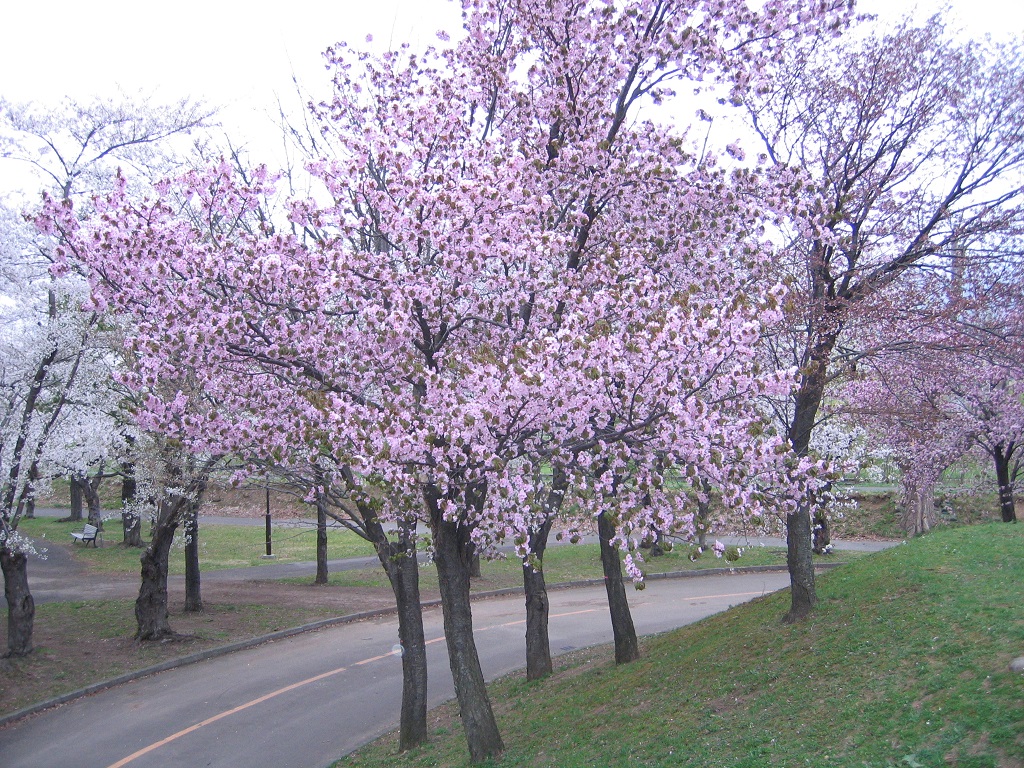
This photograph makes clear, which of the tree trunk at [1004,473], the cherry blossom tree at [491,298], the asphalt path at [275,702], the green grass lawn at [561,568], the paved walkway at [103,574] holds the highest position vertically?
the cherry blossom tree at [491,298]

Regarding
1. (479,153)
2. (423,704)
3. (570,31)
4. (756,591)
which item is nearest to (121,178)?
(479,153)

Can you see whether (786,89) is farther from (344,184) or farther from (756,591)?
(756,591)

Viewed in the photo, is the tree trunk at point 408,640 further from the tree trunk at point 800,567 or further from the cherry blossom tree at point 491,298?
the tree trunk at point 800,567

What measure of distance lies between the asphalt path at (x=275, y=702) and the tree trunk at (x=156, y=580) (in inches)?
61.0

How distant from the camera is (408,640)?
1041 cm

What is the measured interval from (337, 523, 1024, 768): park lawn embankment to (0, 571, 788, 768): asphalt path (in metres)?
1.20

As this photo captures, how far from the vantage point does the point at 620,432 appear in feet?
23.5

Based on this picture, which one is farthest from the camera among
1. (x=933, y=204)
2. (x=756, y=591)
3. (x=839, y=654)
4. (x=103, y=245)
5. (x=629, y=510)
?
(x=756, y=591)

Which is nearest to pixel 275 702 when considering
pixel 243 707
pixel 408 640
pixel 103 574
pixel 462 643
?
pixel 243 707

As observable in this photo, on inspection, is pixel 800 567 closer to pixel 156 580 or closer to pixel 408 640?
pixel 408 640

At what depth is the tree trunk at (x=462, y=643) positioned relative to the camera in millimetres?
8727

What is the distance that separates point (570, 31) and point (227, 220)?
5711 millimetres

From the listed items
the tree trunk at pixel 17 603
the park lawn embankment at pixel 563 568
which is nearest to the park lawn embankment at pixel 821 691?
the tree trunk at pixel 17 603

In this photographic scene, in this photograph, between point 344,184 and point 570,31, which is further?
point 570,31
